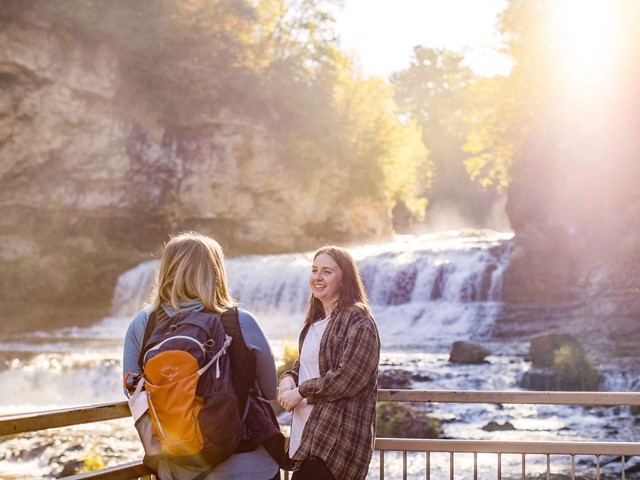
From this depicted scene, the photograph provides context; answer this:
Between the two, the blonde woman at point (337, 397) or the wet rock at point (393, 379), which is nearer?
the blonde woman at point (337, 397)

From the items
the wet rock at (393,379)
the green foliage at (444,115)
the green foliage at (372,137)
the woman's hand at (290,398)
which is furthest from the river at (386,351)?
the green foliage at (444,115)

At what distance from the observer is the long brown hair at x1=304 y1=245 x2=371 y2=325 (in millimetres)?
3641

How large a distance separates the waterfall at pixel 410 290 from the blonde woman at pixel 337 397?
53.8 ft

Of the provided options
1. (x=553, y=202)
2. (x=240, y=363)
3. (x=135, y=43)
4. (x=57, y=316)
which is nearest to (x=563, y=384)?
(x=553, y=202)

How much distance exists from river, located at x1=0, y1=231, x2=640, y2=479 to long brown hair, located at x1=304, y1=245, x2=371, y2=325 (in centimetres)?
691

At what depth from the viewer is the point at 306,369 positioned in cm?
365

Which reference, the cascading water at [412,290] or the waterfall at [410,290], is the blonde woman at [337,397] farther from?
the cascading water at [412,290]

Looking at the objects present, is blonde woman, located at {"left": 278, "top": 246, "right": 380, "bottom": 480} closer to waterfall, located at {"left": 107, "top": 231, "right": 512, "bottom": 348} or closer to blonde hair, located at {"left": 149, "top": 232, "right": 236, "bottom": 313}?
blonde hair, located at {"left": 149, "top": 232, "right": 236, "bottom": 313}

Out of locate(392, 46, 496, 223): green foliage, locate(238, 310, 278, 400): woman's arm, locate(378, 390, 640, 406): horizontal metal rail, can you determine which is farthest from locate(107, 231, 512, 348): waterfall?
locate(392, 46, 496, 223): green foliage

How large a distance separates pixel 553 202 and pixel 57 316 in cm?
1558

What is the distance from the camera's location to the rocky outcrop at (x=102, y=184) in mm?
28906

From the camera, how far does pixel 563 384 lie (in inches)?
599

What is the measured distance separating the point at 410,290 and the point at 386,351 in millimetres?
4694

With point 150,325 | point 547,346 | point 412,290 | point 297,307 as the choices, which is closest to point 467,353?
point 547,346
